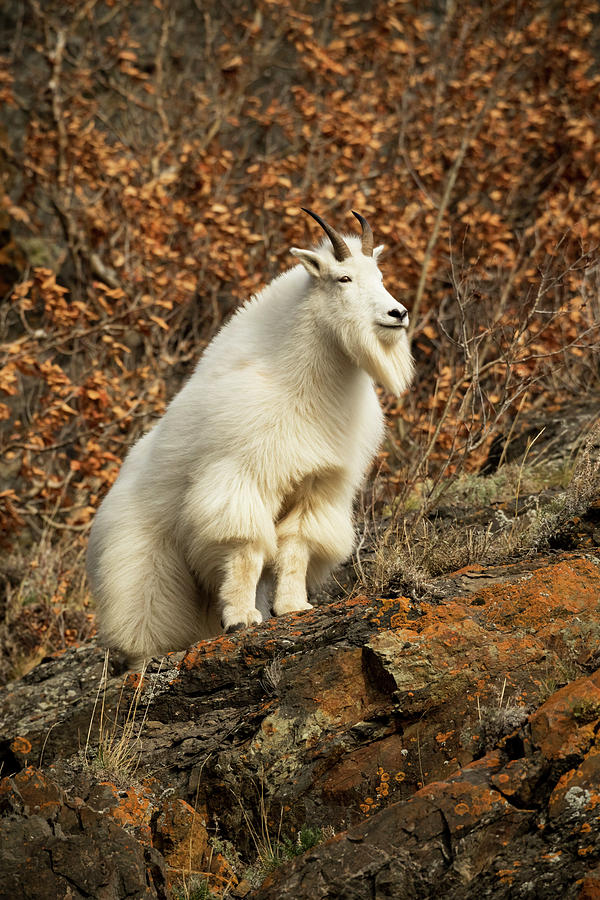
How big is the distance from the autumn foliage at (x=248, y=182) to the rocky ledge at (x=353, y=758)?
15.5 feet

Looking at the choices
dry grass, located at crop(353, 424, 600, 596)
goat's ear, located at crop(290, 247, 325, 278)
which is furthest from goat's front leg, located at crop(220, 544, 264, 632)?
goat's ear, located at crop(290, 247, 325, 278)

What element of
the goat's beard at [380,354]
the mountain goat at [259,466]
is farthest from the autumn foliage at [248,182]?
the mountain goat at [259,466]

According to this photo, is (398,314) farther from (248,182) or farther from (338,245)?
(248,182)

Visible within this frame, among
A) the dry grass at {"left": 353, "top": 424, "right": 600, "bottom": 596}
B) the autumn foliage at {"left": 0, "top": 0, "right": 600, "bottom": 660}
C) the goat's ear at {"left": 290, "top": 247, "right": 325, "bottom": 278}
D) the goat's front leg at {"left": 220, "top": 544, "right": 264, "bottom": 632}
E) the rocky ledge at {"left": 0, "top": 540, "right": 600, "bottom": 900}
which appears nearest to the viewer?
the rocky ledge at {"left": 0, "top": 540, "right": 600, "bottom": 900}

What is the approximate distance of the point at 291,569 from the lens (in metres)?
5.54

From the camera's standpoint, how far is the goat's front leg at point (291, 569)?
5.50 m

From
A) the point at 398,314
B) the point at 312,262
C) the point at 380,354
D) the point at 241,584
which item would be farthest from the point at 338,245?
the point at 241,584

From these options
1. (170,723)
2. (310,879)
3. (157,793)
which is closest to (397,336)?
(170,723)

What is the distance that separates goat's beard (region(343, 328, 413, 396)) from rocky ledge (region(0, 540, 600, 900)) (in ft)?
4.45

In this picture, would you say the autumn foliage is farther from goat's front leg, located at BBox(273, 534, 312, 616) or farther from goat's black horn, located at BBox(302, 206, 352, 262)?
goat's front leg, located at BBox(273, 534, 312, 616)

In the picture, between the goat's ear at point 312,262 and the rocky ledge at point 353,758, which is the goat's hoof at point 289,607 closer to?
the rocky ledge at point 353,758

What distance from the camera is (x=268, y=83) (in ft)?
51.8

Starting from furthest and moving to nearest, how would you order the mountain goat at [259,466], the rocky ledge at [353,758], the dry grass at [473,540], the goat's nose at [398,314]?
the goat's nose at [398,314] < the mountain goat at [259,466] < the dry grass at [473,540] < the rocky ledge at [353,758]

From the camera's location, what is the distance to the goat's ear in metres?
5.61
